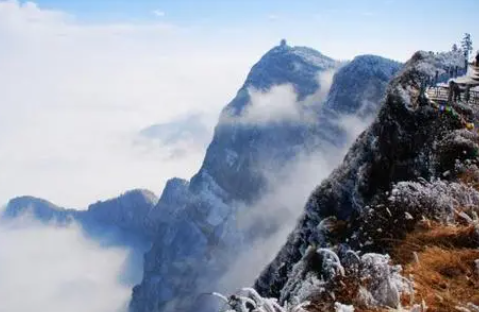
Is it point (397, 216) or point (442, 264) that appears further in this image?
point (397, 216)

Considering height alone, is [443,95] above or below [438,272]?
above

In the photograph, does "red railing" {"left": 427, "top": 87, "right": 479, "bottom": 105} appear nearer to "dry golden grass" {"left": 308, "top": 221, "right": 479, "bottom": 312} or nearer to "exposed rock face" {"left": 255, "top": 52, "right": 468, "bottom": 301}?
"exposed rock face" {"left": 255, "top": 52, "right": 468, "bottom": 301}

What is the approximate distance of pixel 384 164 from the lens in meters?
29.5

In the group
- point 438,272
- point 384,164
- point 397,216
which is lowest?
point 438,272

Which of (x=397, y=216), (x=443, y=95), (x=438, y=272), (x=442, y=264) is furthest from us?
(x=443, y=95)

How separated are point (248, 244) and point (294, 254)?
539ft

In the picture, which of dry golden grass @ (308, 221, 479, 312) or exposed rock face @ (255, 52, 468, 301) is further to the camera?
exposed rock face @ (255, 52, 468, 301)

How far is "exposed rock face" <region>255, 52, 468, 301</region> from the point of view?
21.6 metres

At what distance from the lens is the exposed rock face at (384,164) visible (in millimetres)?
21648

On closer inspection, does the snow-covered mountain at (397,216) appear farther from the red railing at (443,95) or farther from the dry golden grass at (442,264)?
the red railing at (443,95)

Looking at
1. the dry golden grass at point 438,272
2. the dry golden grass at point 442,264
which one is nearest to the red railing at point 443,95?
the dry golden grass at point 442,264

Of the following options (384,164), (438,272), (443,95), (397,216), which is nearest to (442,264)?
(438,272)

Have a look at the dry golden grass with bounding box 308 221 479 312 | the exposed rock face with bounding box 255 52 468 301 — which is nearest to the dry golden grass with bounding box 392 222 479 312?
the dry golden grass with bounding box 308 221 479 312

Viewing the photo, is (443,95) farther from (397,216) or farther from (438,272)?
(438,272)
